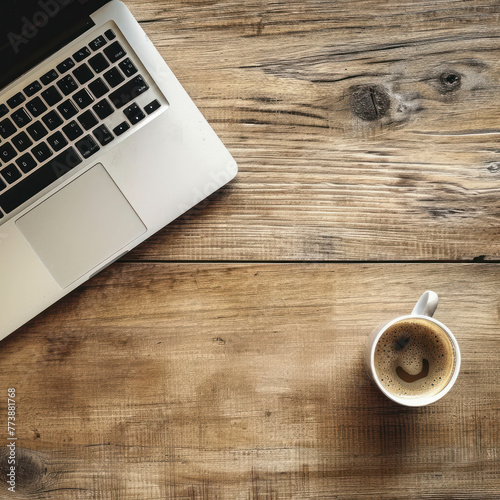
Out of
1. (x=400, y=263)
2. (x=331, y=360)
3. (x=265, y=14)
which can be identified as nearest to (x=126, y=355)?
(x=331, y=360)

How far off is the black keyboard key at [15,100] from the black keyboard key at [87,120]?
0.08m

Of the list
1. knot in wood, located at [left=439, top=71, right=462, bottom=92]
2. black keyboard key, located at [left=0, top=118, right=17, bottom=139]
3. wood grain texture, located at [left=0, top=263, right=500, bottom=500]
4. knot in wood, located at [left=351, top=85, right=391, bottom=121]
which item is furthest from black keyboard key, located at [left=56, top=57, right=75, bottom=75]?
knot in wood, located at [left=439, top=71, right=462, bottom=92]

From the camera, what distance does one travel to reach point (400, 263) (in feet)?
2.50

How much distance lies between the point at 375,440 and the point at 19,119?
711mm

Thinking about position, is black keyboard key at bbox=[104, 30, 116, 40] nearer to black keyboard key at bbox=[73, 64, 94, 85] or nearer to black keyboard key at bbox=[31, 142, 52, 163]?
black keyboard key at bbox=[73, 64, 94, 85]

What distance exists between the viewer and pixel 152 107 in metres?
0.69

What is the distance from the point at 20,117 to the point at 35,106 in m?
0.03

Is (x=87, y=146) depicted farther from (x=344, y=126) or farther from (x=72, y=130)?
(x=344, y=126)

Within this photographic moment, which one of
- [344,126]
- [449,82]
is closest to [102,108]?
[344,126]

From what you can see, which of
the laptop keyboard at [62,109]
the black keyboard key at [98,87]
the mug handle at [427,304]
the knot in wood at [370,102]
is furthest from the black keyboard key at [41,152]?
the mug handle at [427,304]

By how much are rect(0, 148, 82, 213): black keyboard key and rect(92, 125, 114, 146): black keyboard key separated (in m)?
0.04

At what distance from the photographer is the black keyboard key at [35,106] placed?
2.21 feet

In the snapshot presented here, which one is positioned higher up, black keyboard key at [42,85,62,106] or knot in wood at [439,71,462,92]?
black keyboard key at [42,85,62,106]

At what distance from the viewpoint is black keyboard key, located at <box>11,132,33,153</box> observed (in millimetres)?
671
